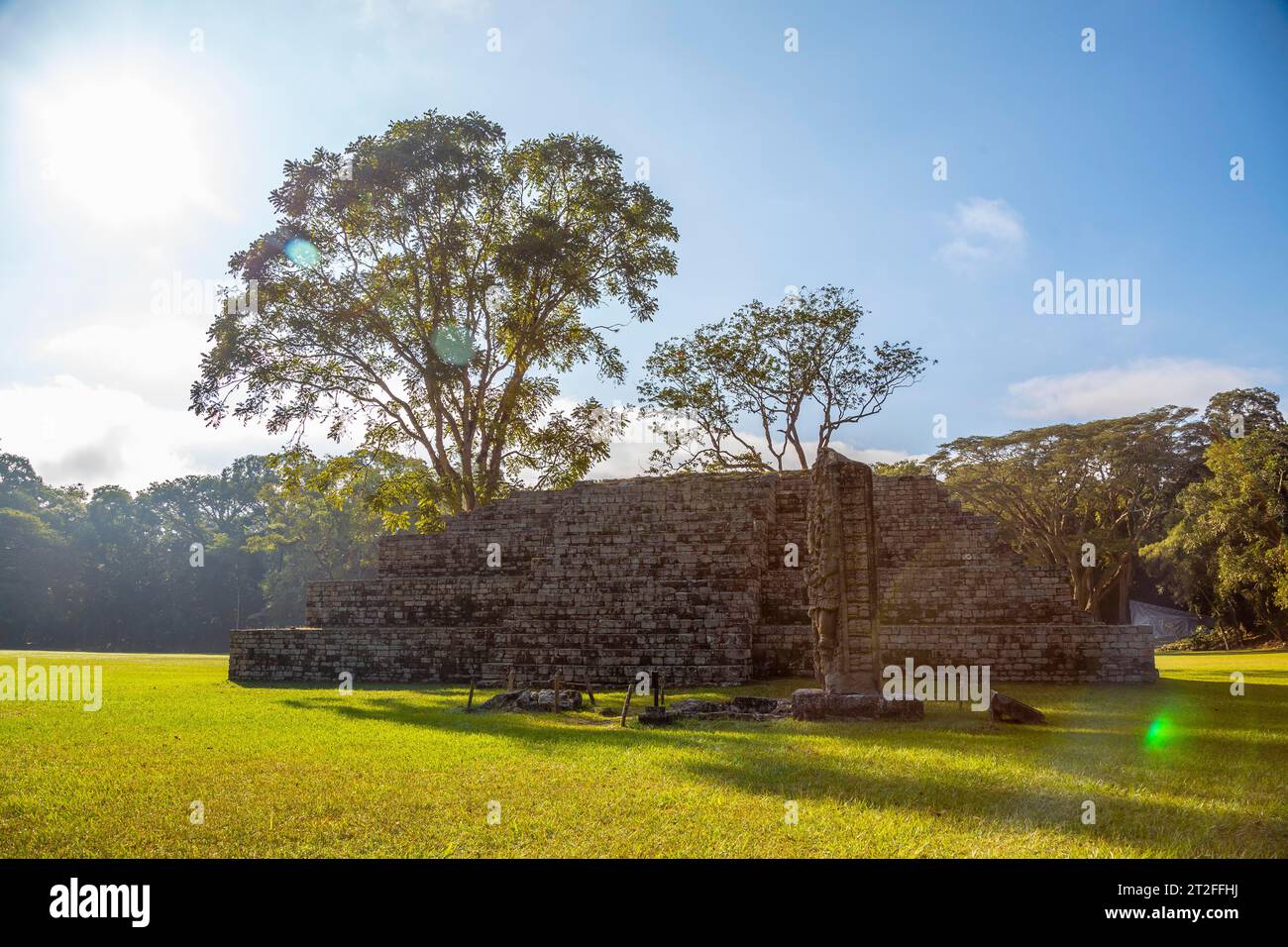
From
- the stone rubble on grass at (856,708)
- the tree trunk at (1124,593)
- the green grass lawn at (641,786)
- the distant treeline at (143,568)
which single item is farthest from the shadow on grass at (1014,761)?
the distant treeline at (143,568)

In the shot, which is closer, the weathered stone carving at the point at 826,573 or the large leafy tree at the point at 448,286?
the weathered stone carving at the point at 826,573

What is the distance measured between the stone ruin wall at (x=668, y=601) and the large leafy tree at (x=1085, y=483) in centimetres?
1808

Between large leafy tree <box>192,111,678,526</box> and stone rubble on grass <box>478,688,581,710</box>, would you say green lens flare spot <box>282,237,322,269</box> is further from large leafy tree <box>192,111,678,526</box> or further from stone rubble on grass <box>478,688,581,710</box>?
stone rubble on grass <box>478,688,581,710</box>

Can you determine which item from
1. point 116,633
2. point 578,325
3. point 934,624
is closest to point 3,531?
point 116,633

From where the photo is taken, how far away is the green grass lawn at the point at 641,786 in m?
4.33

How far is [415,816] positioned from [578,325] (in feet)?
73.0

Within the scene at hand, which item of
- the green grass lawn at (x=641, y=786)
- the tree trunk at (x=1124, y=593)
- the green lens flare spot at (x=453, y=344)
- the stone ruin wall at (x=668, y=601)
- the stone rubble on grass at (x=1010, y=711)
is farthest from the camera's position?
the tree trunk at (x=1124, y=593)

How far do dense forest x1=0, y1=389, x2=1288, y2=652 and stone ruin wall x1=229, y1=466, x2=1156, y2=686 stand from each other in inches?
137

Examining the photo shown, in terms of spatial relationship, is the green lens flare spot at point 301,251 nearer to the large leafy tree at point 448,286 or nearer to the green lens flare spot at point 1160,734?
the large leafy tree at point 448,286

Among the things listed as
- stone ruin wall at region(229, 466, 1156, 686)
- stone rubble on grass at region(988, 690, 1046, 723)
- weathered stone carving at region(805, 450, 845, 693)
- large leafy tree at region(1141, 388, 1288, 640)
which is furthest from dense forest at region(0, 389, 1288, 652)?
stone rubble on grass at region(988, 690, 1046, 723)

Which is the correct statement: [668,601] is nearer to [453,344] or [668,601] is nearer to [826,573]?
[826,573]

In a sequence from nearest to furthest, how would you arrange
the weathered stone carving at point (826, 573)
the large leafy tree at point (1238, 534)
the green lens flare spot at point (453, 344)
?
1. the weathered stone carving at point (826, 573)
2. the green lens flare spot at point (453, 344)
3. the large leafy tree at point (1238, 534)

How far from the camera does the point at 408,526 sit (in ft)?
95.6

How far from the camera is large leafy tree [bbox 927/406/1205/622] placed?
34.9 m
